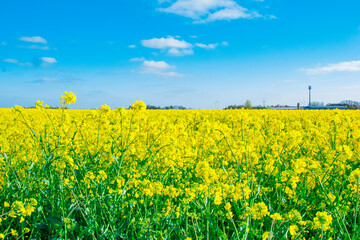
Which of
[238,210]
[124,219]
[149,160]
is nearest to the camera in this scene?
[238,210]

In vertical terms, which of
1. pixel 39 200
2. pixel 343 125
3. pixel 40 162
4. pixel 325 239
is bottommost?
pixel 325 239

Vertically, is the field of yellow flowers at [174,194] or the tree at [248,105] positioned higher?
the tree at [248,105]

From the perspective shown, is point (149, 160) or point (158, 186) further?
point (149, 160)

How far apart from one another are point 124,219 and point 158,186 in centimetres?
76

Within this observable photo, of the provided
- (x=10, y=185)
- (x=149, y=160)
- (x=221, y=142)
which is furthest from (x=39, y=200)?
(x=221, y=142)

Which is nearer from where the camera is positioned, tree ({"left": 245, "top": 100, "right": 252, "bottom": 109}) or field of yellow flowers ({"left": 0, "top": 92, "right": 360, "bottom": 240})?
field of yellow flowers ({"left": 0, "top": 92, "right": 360, "bottom": 240})

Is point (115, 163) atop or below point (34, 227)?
atop

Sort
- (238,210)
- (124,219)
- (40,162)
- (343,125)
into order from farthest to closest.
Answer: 1. (343,125)
2. (40,162)
3. (124,219)
4. (238,210)

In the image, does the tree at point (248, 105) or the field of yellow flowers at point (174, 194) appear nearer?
the field of yellow flowers at point (174, 194)

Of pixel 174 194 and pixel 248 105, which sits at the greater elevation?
pixel 248 105

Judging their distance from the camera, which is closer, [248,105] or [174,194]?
[174,194]

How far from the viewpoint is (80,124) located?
4.27 meters

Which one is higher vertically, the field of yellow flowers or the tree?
the tree

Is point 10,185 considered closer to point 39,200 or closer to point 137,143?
point 39,200
